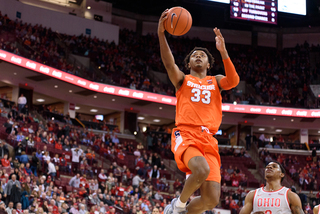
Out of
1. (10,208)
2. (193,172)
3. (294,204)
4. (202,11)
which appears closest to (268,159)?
(202,11)

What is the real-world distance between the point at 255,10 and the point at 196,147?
27121 millimetres

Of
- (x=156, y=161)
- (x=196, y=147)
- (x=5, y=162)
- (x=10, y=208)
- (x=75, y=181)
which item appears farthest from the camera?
(x=156, y=161)

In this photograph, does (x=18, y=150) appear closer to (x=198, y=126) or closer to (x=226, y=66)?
(x=198, y=126)

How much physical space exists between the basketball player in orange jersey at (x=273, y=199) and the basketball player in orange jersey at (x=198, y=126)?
1.29 metres

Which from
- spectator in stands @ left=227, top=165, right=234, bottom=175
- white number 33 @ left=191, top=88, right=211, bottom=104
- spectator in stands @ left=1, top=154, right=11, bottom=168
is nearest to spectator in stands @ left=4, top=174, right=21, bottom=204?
spectator in stands @ left=1, top=154, right=11, bottom=168

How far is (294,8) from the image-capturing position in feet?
105

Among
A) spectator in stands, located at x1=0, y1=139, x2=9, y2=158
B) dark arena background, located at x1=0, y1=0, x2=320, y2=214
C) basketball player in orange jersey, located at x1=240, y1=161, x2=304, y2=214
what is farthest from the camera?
dark arena background, located at x1=0, y1=0, x2=320, y2=214

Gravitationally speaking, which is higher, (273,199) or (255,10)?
(255,10)

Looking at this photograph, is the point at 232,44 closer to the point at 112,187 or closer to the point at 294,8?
the point at 294,8

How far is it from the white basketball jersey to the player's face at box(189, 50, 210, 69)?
227 cm

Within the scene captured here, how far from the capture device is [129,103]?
32.1 m

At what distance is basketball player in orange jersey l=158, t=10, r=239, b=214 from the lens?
16.2 feet

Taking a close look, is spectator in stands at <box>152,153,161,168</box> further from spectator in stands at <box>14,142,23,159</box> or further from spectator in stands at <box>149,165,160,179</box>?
spectator in stands at <box>14,142,23,159</box>

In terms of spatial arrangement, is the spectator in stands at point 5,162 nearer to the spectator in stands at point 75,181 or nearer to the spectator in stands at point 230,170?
the spectator in stands at point 75,181
